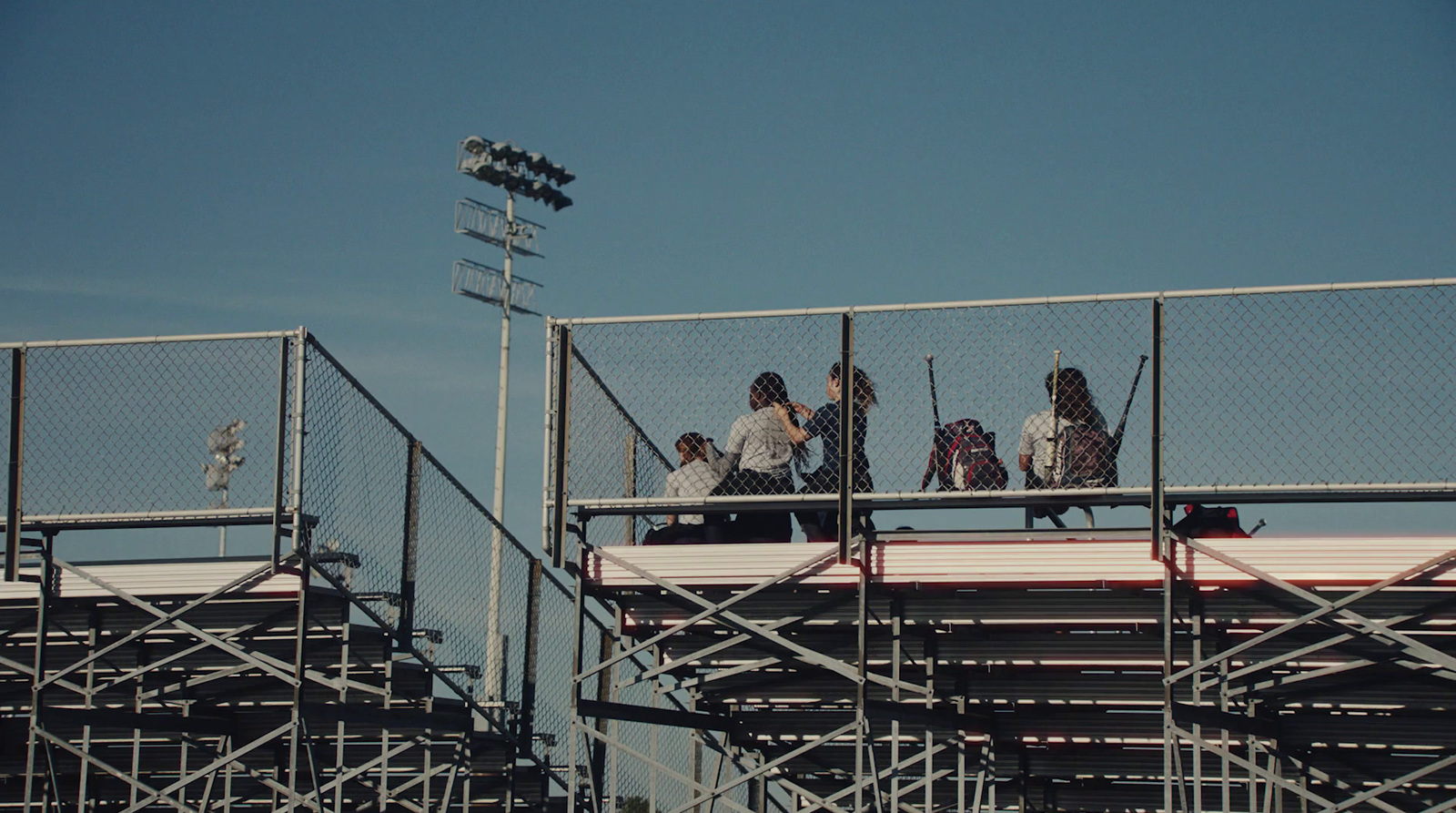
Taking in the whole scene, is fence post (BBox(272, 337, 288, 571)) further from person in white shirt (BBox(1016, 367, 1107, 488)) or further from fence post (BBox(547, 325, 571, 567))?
person in white shirt (BBox(1016, 367, 1107, 488))

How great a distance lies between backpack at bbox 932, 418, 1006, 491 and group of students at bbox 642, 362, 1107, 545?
0.22 m

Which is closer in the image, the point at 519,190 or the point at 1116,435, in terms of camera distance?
the point at 1116,435

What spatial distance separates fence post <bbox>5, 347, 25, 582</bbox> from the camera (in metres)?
12.3

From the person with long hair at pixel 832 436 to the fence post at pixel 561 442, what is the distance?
1.38m

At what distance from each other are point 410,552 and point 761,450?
11.8ft

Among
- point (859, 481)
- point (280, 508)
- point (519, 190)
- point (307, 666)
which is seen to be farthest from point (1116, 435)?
point (519, 190)

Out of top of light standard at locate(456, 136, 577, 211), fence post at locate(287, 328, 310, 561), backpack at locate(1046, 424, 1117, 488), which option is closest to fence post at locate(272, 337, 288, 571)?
fence post at locate(287, 328, 310, 561)

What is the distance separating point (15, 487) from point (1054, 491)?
23.3 feet

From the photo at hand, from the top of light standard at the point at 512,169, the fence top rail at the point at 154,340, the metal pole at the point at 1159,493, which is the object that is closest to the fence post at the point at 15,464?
the fence top rail at the point at 154,340

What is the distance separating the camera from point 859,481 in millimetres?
11102

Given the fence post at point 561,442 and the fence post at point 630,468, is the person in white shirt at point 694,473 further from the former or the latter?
the fence post at point 630,468

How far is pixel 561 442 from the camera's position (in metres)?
11.5

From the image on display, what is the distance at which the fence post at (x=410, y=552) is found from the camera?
13633 mm

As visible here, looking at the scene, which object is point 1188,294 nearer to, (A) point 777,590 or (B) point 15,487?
(A) point 777,590
